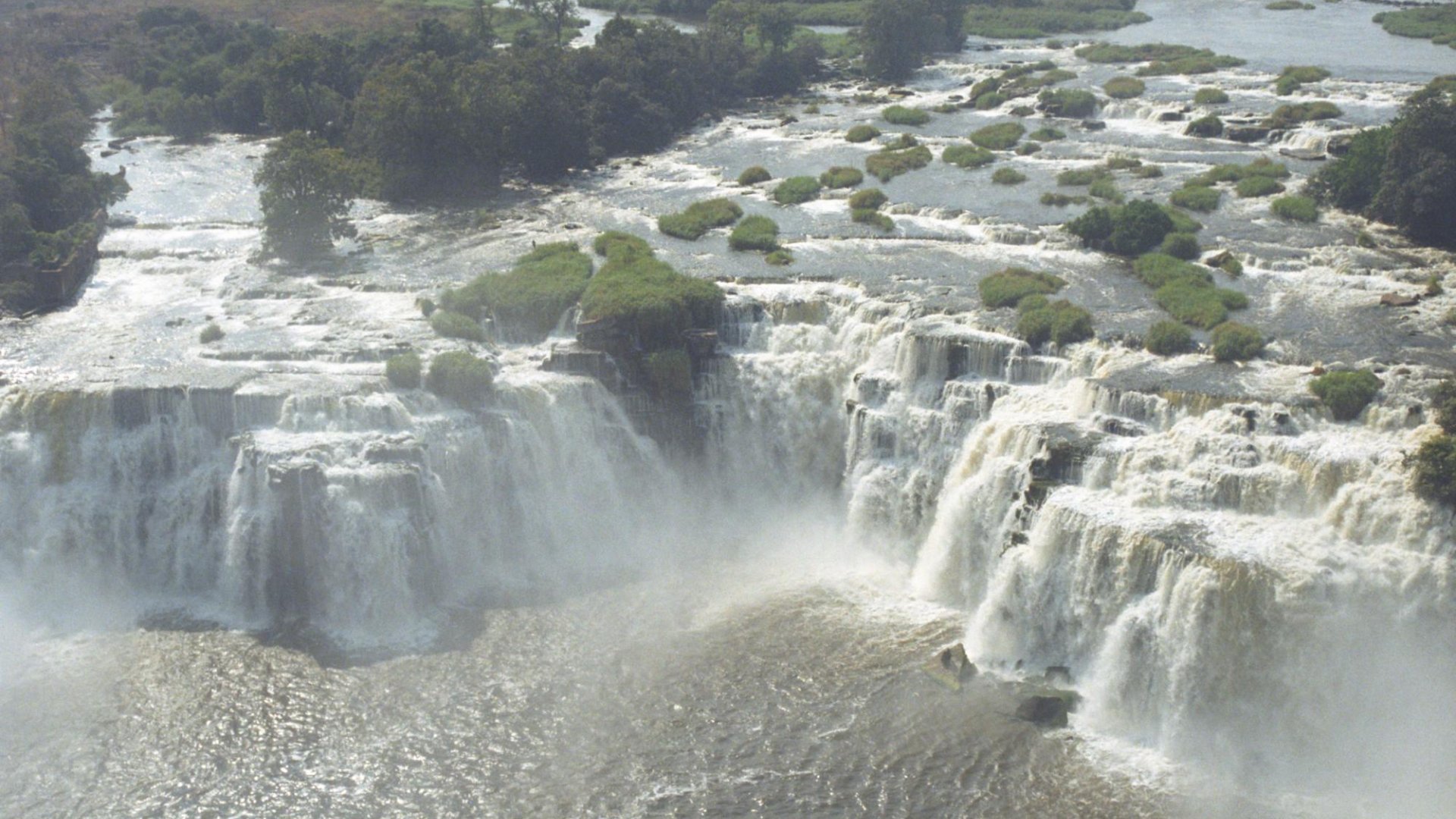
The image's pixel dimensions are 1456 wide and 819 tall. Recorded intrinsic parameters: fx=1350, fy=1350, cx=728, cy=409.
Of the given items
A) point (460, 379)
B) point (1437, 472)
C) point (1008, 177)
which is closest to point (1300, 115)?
point (1008, 177)

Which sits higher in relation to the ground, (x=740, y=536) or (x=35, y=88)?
(x=35, y=88)

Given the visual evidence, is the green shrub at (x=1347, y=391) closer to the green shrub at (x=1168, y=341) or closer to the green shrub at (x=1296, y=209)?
the green shrub at (x=1168, y=341)

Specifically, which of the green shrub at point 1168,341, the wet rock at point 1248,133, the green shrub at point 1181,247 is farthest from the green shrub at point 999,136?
the green shrub at point 1168,341

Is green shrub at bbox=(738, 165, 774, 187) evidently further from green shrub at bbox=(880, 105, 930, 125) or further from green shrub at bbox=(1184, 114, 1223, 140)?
green shrub at bbox=(1184, 114, 1223, 140)

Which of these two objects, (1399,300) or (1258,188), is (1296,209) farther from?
(1399,300)

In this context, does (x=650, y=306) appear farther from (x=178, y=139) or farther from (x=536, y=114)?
(x=178, y=139)

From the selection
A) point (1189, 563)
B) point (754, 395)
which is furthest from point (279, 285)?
point (1189, 563)
